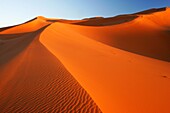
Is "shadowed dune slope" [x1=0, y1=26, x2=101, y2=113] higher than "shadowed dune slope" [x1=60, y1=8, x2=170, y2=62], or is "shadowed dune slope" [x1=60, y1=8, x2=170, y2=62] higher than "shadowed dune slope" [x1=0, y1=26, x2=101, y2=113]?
"shadowed dune slope" [x1=0, y1=26, x2=101, y2=113]

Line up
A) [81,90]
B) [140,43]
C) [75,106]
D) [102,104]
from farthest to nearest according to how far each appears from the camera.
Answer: [140,43] < [81,90] < [102,104] < [75,106]

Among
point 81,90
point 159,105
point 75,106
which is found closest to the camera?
point 75,106

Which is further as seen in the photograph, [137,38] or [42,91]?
[137,38]

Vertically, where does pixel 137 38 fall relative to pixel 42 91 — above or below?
below

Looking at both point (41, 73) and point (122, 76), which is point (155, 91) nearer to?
point (122, 76)

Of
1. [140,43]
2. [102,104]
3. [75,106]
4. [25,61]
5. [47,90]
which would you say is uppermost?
[25,61]

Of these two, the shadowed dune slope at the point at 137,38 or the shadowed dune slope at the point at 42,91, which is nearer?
the shadowed dune slope at the point at 42,91

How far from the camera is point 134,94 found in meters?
5.35

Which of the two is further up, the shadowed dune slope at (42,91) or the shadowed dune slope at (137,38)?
the shadowed dune slope at (42,91)

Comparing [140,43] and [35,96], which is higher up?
[35,96]

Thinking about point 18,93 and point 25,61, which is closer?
point 18,93

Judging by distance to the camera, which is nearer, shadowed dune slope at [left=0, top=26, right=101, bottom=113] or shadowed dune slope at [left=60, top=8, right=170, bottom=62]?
shadowed dune slope at [left=0, top=26, right=101, bottom=113]

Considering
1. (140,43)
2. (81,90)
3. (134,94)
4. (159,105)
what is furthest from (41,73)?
(140,43)

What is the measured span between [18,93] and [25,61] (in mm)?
3084
